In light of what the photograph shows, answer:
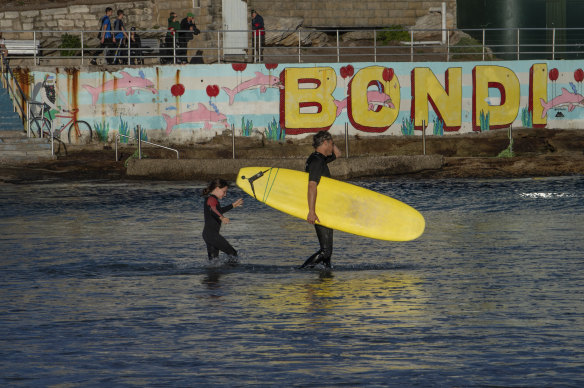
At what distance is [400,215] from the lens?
14133 millimetres

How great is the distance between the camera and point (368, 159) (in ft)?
92.1

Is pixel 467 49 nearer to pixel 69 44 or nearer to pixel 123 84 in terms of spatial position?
pixel 123 84

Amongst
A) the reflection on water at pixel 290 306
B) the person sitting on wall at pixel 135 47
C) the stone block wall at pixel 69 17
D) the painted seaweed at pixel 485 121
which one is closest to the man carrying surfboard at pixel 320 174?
the reflection on water at pixel 290 306

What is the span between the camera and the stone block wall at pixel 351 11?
1502 inches

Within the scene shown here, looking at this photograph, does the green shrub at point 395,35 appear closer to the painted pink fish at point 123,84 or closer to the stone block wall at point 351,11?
the stone block wall at point 351,11

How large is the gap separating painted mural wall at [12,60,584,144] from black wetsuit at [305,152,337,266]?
763 inches

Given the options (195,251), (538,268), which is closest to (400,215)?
(538,268)

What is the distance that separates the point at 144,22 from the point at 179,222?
57.9ft

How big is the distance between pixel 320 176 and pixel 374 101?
808 inches

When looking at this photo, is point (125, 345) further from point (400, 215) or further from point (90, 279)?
point (400, 215)

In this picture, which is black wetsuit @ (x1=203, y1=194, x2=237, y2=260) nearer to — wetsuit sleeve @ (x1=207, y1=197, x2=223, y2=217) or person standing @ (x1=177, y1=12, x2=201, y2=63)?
wetsuit sleeve @ (x1=207, y1=197, x2=223, y2=217)

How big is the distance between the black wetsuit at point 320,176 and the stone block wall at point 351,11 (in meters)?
26.1

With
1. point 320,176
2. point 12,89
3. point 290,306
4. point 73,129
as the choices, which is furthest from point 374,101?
point 290,306

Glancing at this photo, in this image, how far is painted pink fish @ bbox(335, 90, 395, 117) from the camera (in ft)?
106
